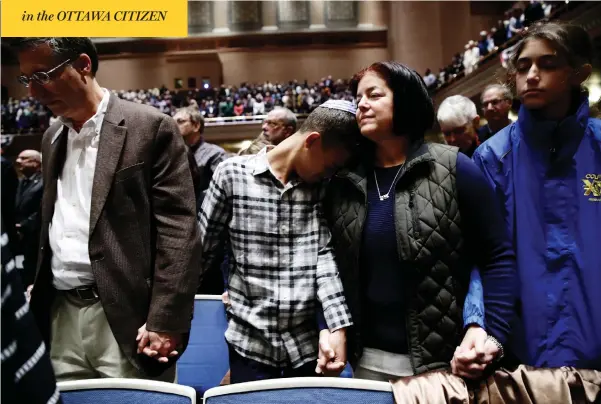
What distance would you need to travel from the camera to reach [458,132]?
2.33 meters

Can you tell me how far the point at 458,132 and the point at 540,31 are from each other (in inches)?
44.4

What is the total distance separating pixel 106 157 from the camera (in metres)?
1.26

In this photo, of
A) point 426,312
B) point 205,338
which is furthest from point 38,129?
point 426,312

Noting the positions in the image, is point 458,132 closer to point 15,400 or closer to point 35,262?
point 35,262

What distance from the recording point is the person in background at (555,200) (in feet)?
3.81

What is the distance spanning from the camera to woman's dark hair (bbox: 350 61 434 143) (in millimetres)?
1217

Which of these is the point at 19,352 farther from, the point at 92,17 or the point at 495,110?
the point at 495,110

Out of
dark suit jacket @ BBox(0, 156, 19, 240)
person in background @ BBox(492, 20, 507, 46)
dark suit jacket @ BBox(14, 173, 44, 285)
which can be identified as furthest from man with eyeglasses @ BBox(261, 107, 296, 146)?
person in background @ BBox(492, 20, 507, 46)

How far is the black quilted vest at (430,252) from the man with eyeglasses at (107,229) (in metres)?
0.47

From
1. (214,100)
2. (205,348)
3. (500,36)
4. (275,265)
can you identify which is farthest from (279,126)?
(214,100)

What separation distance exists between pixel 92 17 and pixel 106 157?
0.40m

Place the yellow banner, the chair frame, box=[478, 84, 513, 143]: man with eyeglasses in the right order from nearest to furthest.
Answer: the yellow banner → the chair frame → box=[478, 84, 513, 143]: man with eyeglasses

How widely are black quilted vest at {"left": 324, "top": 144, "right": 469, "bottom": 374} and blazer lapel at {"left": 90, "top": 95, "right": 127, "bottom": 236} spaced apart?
0.62 meters

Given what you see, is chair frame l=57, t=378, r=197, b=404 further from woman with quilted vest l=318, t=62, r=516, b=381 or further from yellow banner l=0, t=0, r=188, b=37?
yellow banner l=0, t=0, r=188, b=37
